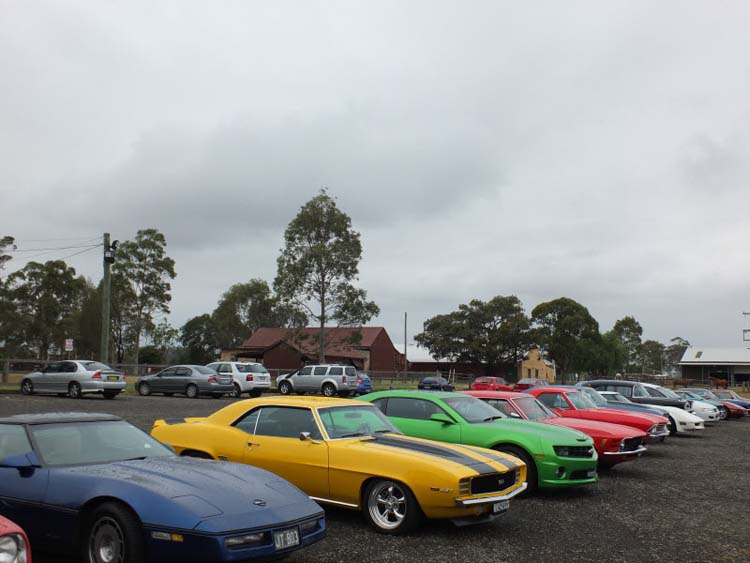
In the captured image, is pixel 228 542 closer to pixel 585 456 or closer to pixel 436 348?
pixel 585 456

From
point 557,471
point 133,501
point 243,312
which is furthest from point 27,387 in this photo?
point 243,312

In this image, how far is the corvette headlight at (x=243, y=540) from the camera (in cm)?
477

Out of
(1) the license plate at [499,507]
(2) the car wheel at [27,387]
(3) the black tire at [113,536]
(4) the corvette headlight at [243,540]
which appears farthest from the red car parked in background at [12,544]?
Answer: (2) the car wheel at [27,387]

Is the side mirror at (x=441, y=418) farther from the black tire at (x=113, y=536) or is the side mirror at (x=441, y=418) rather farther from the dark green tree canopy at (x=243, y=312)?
the dark green tree canopy at (x=243, y=312)

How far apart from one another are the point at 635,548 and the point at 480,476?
176 cm

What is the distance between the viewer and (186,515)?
4828mm

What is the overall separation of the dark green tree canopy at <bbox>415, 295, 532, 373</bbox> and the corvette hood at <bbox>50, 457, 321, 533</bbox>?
64.2 metres

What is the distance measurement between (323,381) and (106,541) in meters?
27.1

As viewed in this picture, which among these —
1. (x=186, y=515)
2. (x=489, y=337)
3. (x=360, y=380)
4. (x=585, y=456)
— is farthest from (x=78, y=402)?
(x=489, y=337)

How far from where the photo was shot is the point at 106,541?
5062 mm

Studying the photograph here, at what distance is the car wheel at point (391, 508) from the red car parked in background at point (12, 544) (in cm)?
369

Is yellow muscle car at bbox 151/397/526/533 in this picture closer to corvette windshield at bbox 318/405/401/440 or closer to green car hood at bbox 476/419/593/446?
corvette windshield at bbox 318/405/401/440

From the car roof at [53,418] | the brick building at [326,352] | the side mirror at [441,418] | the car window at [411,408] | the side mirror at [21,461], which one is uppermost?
the brick building at [326,352]

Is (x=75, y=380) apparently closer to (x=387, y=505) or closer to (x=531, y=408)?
(x=531, y=408)
